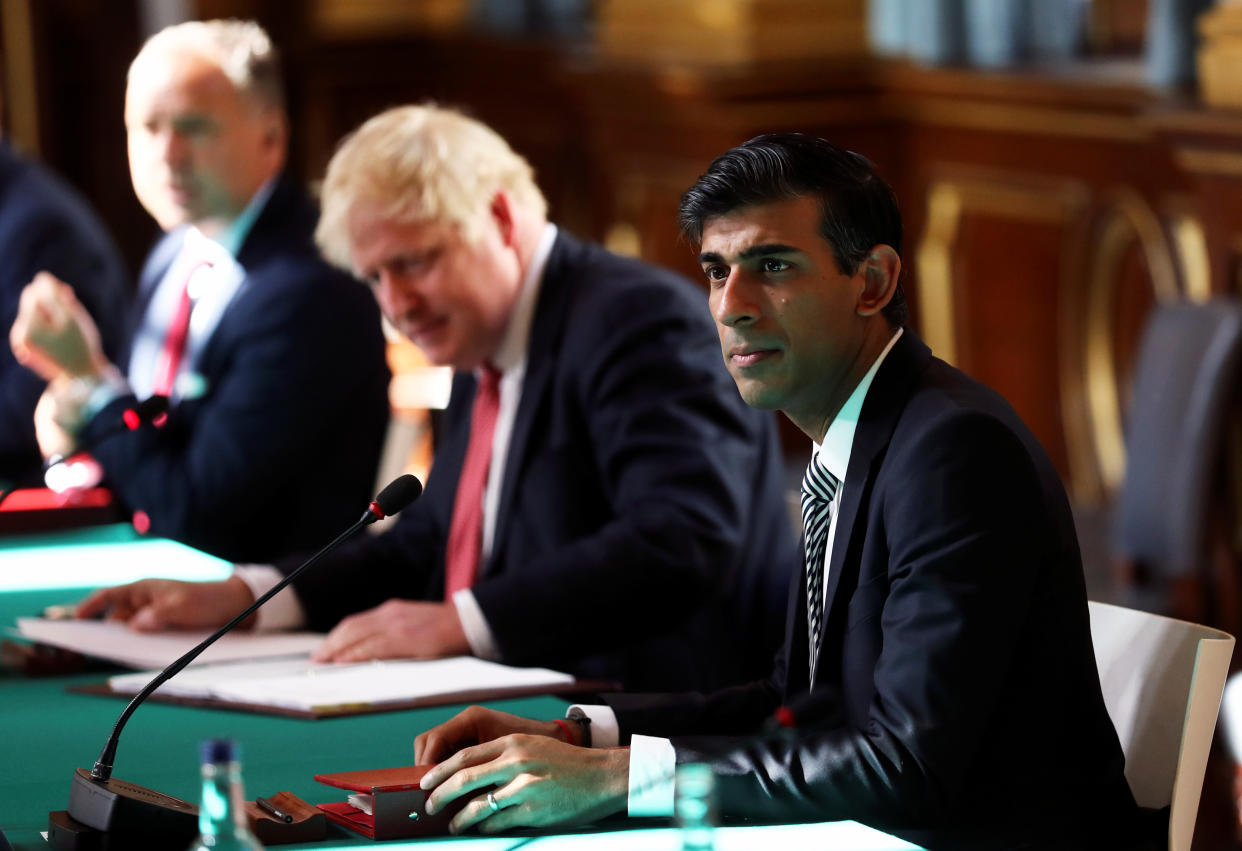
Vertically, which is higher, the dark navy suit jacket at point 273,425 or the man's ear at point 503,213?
the man's ear at point 503,213

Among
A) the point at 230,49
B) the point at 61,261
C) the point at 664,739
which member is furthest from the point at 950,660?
the point at 61,261

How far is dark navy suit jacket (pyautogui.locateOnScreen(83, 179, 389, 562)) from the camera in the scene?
11.0 feet

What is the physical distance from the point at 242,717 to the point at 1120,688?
102 centimetres

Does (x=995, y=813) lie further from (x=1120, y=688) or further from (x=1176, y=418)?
(x=1176, y=418)

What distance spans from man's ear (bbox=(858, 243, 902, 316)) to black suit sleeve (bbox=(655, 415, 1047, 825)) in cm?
18

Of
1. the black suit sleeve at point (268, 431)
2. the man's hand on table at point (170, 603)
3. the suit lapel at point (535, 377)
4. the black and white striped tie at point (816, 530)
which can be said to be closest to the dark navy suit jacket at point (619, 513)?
the suit lapel at point (535, 377)

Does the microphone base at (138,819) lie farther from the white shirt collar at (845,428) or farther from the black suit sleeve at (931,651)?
the white shirt collar at (845,428)

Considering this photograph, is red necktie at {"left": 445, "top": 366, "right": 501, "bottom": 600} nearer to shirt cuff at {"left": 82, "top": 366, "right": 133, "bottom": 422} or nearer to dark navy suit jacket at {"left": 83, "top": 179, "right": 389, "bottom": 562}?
dark navy suit jacket at {"left": 83, "top": 179, "right": 389, "bottom": 562}

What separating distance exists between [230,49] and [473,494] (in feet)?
A: 3.40

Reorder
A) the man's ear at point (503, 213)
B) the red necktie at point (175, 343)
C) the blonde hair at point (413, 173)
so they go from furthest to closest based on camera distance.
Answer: the red necktie at point (175, 343) < the man's ear at point (503, 213) < the blonde hair at point (413, 173)

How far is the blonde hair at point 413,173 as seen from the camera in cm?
275

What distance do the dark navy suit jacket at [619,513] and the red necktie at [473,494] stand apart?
0.10 feet

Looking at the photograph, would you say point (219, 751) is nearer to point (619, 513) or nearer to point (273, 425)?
point (619, 513)

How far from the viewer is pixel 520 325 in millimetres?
2887
